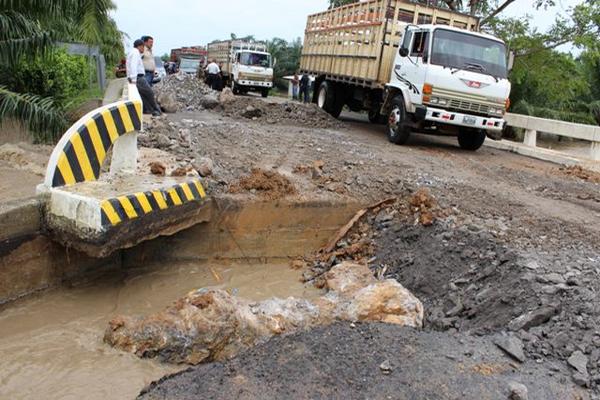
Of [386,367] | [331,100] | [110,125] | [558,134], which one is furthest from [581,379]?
[331,100]

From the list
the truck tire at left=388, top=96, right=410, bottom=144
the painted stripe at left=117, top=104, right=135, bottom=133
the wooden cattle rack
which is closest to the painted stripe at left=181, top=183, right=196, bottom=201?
the painted stripe at left=117, top=104, right=135, bottom=133

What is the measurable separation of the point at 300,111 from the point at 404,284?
8.94 metres

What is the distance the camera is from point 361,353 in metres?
3.28

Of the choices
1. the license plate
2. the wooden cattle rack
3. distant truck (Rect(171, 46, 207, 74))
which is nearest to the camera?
the license plate

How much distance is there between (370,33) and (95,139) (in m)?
8.33

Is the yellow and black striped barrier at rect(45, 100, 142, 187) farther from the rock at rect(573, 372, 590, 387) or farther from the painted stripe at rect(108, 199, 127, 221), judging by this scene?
the rock at rect(573, 372, 590, 387)

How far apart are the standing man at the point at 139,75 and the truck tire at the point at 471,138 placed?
20.1ft

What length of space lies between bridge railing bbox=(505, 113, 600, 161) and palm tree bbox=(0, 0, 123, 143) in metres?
9.21

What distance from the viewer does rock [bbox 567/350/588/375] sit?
320cm

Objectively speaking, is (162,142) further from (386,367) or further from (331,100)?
(331,100)

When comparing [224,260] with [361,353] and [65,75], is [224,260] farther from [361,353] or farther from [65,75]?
[65,75]

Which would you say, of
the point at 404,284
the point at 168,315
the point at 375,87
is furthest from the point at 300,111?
the point at 168,315

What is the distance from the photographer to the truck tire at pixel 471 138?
35.8 feet

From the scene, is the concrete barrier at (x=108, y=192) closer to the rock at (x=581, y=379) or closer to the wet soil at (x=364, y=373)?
the wet soil at (x=364, y=373)
